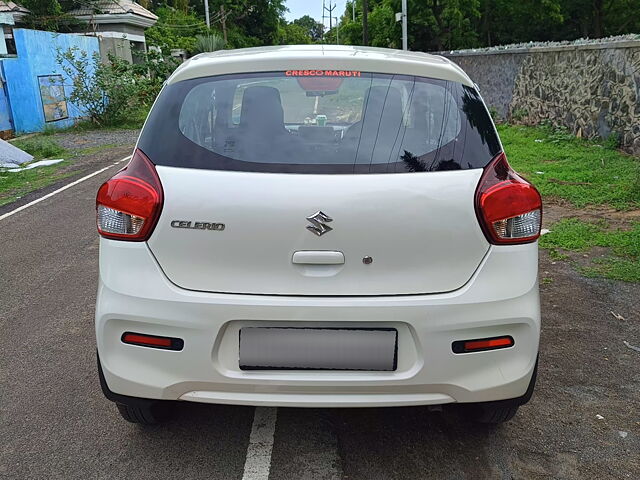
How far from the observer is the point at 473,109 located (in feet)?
8.64

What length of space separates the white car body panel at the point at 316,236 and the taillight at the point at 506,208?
0.20 feet

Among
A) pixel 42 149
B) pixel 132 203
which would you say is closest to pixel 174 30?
pixel 42 149

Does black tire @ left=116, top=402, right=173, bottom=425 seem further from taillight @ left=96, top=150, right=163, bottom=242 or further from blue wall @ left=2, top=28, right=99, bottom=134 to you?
blue wall @ left=2, top=28, right=99, bottom=134

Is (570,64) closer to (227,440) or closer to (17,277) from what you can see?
(17,277)

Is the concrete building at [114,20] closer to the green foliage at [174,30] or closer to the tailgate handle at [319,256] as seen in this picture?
the green foliage at [174,30]

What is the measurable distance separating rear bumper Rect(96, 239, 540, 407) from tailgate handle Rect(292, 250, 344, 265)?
0.46 feet

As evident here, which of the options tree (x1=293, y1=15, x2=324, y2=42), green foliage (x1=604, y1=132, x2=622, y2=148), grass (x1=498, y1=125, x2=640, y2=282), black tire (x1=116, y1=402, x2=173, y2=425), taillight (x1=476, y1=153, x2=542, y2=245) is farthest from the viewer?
tree (x1=293, y1=15, x2=324, y2=42)

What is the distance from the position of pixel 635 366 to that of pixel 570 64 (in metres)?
9.83

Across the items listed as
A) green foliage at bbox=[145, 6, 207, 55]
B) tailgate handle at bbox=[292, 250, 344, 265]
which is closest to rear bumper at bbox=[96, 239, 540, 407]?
tailgate handle at bbox=[292, 250, 344, 265]

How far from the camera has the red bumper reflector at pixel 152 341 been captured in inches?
92.7

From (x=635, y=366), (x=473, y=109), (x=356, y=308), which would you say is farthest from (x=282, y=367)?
(x=635, y=366)

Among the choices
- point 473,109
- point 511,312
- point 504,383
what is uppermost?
point 473,109

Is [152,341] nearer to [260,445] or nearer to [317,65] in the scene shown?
[260,445]

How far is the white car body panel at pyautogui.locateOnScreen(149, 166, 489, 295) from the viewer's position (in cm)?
232
